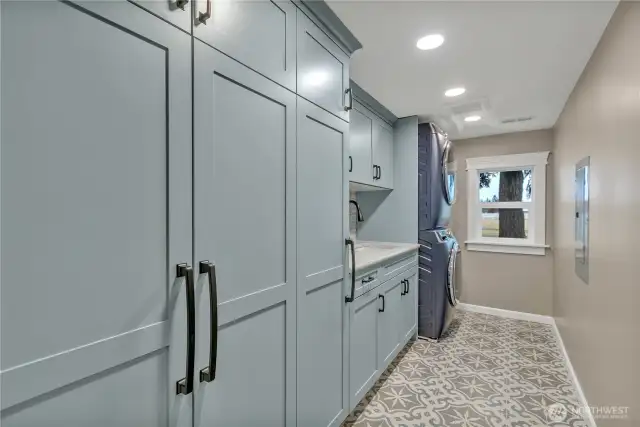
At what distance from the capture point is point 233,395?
106 centimetres

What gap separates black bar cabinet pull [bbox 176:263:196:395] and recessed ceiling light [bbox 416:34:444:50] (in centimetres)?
169

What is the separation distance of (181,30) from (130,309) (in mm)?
740

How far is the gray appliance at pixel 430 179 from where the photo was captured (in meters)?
3.13

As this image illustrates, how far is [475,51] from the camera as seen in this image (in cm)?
186

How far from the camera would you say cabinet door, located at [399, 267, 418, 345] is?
286 cm

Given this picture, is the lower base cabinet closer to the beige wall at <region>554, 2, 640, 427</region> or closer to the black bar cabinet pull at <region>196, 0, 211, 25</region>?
the beige wall at <region>554, 2, 640, 427</region>

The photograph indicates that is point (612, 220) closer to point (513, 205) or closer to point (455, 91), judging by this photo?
point (455, 91)

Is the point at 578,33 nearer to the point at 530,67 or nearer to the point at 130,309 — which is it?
the point at 530,67

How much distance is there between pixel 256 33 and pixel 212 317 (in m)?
0.97

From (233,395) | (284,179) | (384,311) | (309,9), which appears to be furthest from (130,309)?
(384,311)

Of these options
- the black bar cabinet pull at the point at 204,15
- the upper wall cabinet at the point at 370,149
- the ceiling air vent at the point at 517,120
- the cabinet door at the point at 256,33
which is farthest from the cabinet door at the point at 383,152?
the black bar cabinet pull at the point at 204,15

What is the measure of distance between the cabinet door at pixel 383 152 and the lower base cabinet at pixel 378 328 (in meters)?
0.89

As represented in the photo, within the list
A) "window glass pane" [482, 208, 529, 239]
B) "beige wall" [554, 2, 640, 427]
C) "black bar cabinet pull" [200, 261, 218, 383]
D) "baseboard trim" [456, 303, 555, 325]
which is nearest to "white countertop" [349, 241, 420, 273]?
"black bar cabinet pull" [200, 261, 218, 383]

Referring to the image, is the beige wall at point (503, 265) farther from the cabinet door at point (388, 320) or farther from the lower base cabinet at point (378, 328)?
the cabinet door at point (388, 320)
